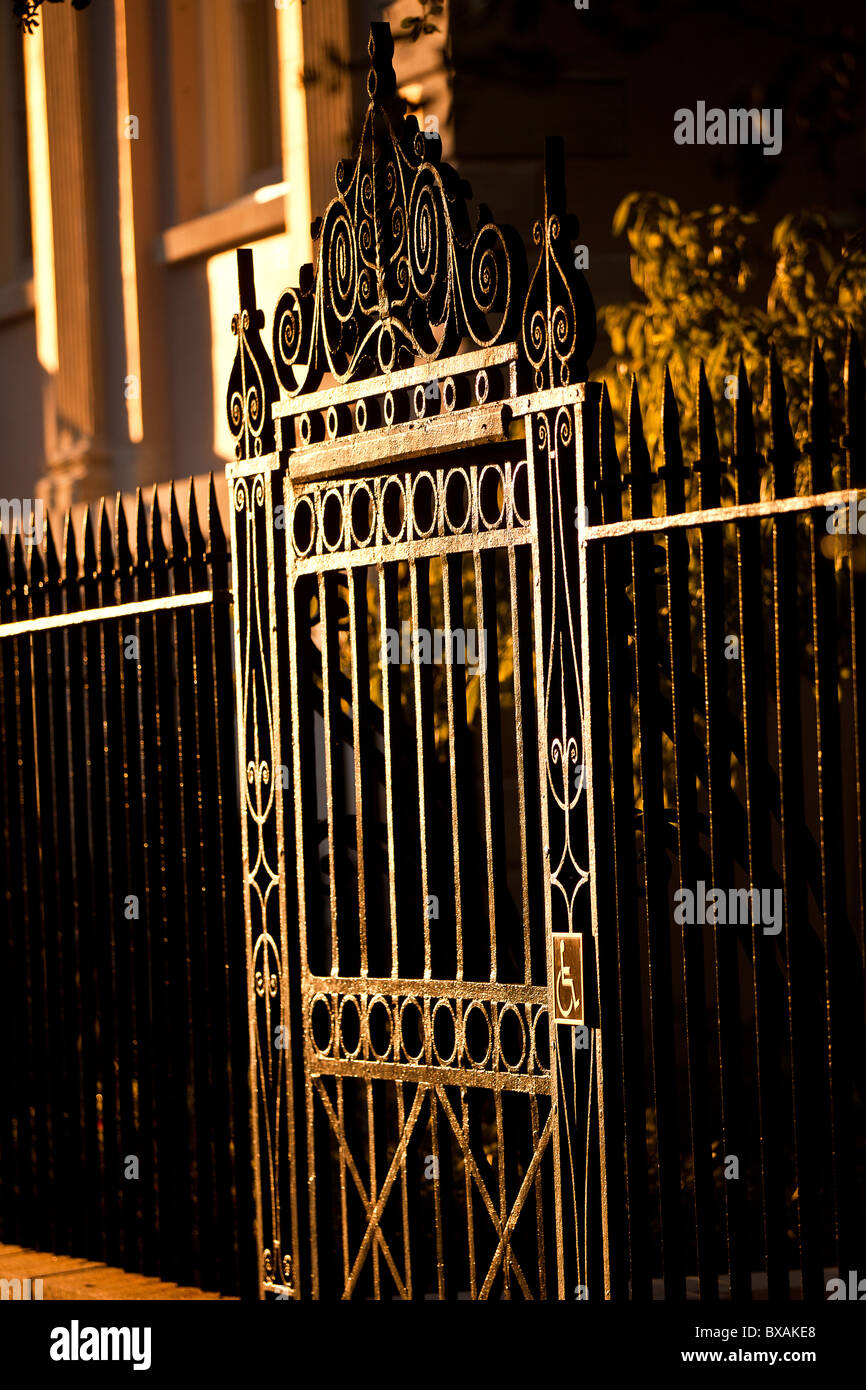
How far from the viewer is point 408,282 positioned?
229 inches

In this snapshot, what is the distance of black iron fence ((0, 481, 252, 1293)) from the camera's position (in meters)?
6.84

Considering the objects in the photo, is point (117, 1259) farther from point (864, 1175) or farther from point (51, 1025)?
point (864, 1175)

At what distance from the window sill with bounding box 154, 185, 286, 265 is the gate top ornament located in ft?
16.9

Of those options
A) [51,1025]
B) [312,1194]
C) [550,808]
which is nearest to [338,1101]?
[312,1194]

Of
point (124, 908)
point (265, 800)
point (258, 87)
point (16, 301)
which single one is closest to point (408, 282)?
point (265, 800)

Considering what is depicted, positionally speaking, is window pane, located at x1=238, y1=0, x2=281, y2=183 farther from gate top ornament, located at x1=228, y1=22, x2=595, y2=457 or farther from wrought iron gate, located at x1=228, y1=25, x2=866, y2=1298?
gate top ornament, located at x1=228, y1=22, x2=595, y2=457

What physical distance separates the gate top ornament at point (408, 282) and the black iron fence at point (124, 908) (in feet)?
2.51


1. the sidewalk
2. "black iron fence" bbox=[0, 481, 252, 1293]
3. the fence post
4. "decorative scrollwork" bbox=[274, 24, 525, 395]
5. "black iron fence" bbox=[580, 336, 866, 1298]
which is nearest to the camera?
"black iron fence" bbox=[580, 336, 866, 1298]

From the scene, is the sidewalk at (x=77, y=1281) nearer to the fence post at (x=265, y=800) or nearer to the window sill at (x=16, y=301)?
the fence post at (x=265, y=800)

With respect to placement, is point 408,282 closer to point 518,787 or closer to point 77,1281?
point 518,787

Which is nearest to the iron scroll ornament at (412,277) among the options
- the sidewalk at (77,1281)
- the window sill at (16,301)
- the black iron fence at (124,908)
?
the black iron fence at (124,908)

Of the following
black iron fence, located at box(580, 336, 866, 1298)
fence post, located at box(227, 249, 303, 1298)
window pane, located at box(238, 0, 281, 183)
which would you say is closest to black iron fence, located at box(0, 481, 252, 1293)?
fence post, located at box(227, 249, 303, 1298)

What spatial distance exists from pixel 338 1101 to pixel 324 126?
6.27 metres

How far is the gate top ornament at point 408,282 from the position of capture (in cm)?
533
